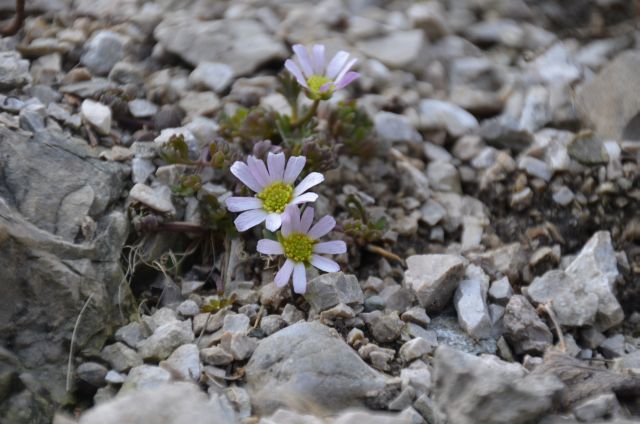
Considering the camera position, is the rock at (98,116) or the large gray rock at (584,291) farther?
the rock at (98,116)

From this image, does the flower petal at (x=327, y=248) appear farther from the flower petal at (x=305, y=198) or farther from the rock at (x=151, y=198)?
the rock at (x=151, y=198)

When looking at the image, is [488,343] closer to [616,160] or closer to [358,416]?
[358,416]

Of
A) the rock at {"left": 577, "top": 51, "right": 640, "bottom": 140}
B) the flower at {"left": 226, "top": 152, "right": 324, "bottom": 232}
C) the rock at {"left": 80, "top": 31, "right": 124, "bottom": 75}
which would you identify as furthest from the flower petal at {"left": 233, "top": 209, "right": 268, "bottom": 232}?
the rock at {"left": 577, "top": 51, "right": 640, "bottom": 140}

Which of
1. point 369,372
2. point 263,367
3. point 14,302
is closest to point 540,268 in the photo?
point 369,372

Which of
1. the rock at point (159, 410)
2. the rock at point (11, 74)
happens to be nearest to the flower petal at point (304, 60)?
the rock at point (11, 74)

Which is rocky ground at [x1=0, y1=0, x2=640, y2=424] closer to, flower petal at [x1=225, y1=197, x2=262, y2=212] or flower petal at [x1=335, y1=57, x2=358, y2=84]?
flower petal at [x1=225, y1=197, x2=262, y2=212]
